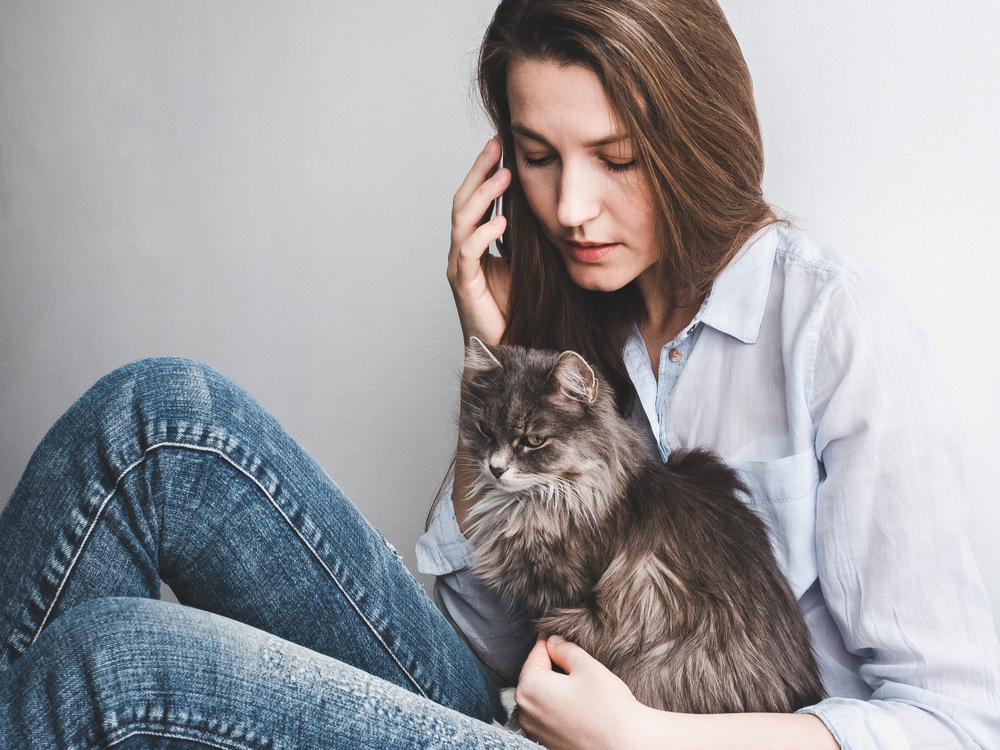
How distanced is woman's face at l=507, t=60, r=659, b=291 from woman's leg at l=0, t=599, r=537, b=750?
33.2 inches

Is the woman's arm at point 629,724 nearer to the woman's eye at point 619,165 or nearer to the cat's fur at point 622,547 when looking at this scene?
the cat's fur at point 622,547

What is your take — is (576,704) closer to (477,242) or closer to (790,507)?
(790,507)

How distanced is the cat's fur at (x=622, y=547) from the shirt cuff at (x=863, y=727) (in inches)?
4.0

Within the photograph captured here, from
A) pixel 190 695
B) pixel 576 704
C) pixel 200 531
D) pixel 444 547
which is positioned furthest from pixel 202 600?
pixel 576 704

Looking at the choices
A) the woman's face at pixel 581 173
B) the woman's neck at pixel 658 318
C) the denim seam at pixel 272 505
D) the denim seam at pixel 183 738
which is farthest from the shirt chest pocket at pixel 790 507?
the denim seam at pixel 183 738

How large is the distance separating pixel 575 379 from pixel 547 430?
0.37 ft

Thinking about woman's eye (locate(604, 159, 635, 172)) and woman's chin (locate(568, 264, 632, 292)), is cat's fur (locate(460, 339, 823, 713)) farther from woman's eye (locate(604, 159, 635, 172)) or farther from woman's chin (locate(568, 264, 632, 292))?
woman's eye (locate(604, 159, 635, 172))

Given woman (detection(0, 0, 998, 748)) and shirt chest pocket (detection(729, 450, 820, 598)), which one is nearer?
woman (detection(0, 0, 998, 748))

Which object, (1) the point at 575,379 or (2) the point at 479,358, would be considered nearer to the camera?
(1) the point at 575,379

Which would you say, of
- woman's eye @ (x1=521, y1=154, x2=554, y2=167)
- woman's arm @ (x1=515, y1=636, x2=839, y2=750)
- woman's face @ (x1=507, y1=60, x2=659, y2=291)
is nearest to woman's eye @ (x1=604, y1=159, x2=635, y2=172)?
woman's face @ (x1=507, y1=60, x2=659, y2=291)

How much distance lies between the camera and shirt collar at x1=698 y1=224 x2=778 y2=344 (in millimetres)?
1421

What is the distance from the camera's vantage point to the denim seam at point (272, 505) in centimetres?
117

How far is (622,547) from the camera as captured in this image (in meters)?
1.38

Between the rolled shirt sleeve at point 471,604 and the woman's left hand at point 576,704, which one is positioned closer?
the woman's left hand at point 576,704
